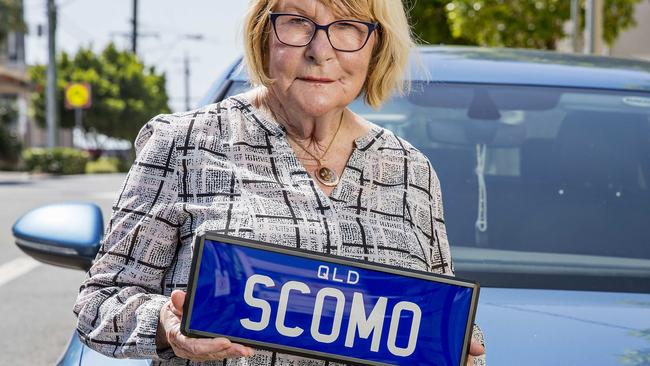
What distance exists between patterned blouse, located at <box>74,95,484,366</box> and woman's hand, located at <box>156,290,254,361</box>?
0.06 metres

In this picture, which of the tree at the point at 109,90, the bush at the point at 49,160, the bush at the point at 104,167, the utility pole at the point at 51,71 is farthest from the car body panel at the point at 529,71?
the tree at the point at 109,90

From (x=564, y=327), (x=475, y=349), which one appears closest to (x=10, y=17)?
(x=564, y=327)

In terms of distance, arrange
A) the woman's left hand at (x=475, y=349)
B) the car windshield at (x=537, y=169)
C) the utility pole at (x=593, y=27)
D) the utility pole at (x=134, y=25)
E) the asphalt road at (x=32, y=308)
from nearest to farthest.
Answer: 1. the woman's left hand at (x=475, y=349)
2. the car windshield at (x=537, y=169)
3. the asphalt road at (x=32, y=308)
4. the utility pole at (x=593, y=27)
5. the utility pole at (x=134, y=25)

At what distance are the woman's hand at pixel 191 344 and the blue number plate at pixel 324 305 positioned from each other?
0.01m

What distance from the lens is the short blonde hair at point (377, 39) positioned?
6.09 ft

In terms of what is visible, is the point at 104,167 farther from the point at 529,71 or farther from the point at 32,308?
the point at 529,71

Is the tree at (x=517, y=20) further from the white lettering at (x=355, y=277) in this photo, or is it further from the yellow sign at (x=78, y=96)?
the yellow sign at (x=78, y=96)

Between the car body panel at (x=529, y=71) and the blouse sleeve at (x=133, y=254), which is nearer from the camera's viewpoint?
the blouse sleeve at (x=133, y=254)

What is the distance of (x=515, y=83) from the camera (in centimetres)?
324

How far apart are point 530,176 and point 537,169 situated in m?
0.03

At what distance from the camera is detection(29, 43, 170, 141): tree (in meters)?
48.6

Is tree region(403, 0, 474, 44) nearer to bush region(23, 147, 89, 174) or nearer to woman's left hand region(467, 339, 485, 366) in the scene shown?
bush region(23, 147, 89, 174)

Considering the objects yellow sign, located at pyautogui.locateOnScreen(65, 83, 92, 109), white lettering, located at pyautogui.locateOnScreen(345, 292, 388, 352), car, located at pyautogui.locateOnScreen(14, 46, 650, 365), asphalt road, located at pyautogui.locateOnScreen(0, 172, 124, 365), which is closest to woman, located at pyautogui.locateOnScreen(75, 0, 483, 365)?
white lettering, located at pyautogui.locateOnScreen(345, 292, 388, 352)

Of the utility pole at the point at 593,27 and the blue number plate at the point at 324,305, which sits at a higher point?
the utility pole at the point at 593,27
